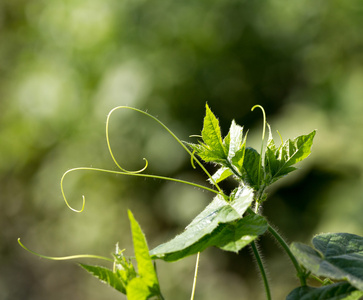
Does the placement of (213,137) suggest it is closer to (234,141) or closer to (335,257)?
(234,141)

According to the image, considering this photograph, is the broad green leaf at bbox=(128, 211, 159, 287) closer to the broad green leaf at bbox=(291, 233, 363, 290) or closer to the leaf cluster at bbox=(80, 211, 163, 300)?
the leaf cluster at bbox=(80, 211, 163, 300)

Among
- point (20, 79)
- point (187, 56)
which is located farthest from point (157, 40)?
point (20, 79)

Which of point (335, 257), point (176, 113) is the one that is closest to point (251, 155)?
point (335, 257)

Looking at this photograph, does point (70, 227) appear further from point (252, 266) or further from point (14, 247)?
point (252, 266)

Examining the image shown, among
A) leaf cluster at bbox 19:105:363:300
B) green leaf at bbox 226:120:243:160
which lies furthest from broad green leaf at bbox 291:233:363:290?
green leaf at bbox 226:120:243:160

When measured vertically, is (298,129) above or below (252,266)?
above
